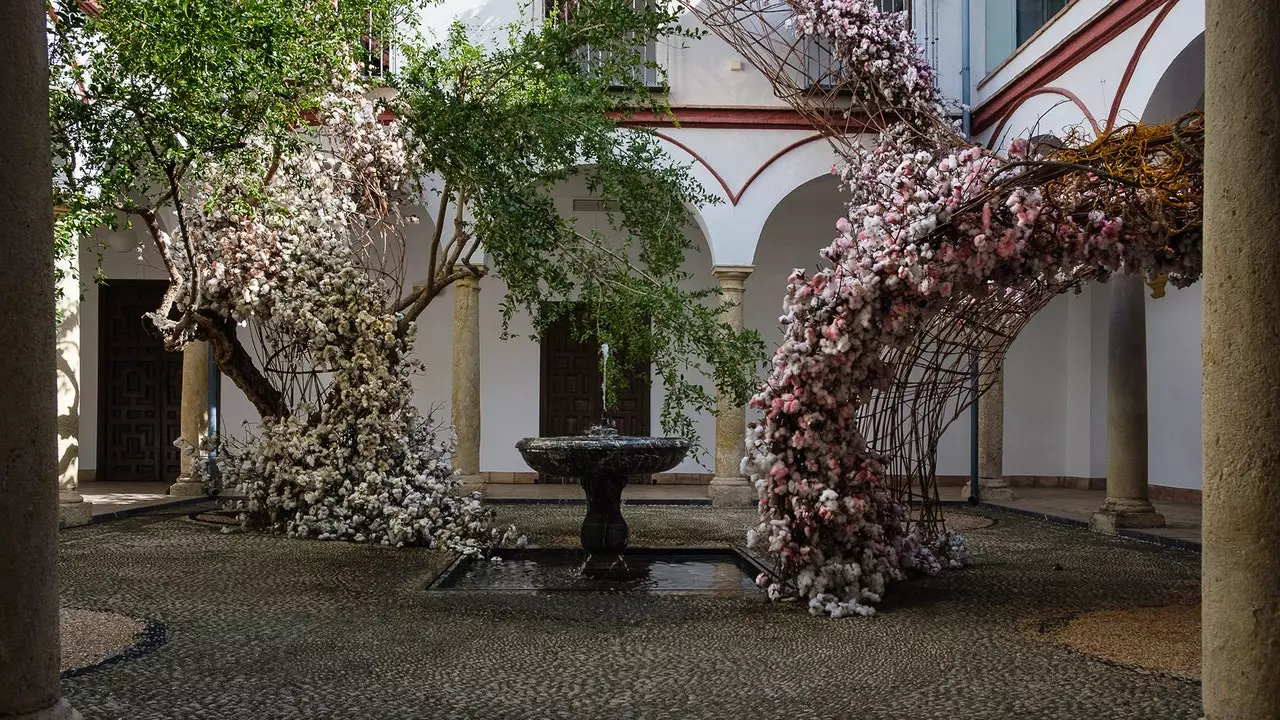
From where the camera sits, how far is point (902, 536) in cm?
614

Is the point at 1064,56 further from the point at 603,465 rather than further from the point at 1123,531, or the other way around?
the point at 603,465

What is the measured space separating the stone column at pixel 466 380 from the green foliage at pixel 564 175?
109 inches

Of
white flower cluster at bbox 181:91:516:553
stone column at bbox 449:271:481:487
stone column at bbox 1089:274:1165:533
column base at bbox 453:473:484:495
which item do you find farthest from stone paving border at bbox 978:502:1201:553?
stone column at bbox 449:271:481:487

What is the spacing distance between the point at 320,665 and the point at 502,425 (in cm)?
959

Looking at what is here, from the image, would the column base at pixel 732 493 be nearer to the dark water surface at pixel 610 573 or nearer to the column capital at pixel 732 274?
the column capital at pixel 732 274

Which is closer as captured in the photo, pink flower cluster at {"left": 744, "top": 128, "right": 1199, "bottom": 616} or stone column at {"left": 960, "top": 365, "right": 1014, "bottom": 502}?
pink flower cluster at {"left": 744, "top": 128, "right": 1199, "bottom": 616}

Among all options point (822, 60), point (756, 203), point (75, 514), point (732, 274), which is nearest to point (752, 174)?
point (756, 203)

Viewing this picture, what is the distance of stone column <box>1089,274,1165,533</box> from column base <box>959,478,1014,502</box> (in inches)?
106

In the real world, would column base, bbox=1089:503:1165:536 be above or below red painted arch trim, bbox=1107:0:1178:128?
below

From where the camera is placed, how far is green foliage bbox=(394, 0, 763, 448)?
22.2ft

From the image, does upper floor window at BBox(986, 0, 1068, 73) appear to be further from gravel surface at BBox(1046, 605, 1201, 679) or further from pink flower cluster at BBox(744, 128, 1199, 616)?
gravel surface at BBox(1046, 605, 1201, 679)

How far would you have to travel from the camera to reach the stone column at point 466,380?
432 inches

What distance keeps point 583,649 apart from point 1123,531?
560cm

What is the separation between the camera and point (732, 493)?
431 inches
